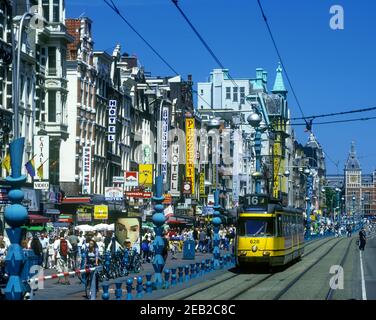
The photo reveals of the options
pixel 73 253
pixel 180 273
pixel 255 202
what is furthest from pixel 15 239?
pixel 255 202

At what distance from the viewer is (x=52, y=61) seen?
58812 mm

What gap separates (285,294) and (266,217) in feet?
34.0

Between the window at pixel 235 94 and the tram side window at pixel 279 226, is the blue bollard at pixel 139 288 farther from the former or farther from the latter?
the window at pixel 235 94

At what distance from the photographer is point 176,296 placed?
25.7 m

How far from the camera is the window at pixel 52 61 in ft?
193

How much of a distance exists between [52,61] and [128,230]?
22.6m

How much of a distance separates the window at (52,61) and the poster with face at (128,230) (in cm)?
2204

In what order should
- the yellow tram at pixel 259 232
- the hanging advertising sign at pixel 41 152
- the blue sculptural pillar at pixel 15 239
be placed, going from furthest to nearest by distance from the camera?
the hanging advertising sign at pixel 41 152, the yellow tram at pixel 259 232, the blue sculptural pillar at pixel 15 239

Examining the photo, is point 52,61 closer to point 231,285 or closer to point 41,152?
point 41,152

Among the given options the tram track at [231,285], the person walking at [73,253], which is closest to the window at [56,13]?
the person walking at [73,253]

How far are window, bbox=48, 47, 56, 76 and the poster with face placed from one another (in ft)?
72.3

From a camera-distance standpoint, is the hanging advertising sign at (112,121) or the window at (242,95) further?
the window at (242,95)
